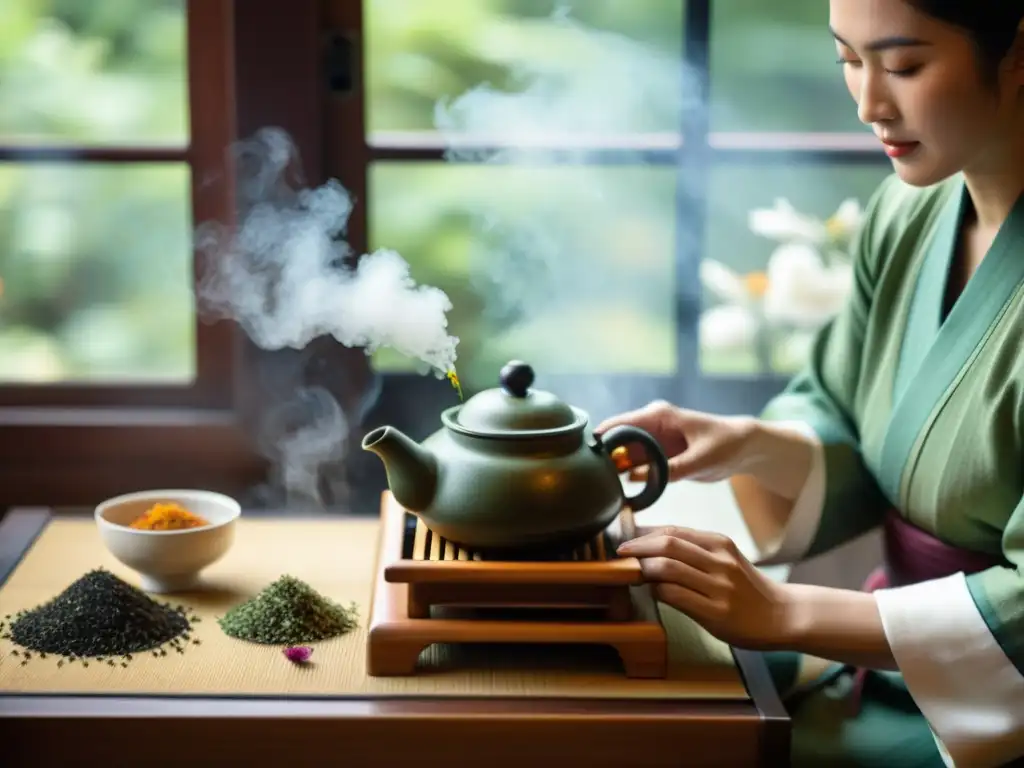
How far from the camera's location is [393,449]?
1463mm

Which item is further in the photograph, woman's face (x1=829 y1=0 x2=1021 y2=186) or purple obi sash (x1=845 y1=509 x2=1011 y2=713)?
purple obi sash (x1=845 y1=509 x2=1011 y2=713)

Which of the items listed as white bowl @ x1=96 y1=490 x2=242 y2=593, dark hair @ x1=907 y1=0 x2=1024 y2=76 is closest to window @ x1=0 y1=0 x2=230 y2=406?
white bowl @ x1=96 y1=490 x2=242 y2=593

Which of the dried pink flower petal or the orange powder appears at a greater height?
the orange powder

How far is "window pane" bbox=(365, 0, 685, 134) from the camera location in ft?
7.42

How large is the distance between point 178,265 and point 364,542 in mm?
726

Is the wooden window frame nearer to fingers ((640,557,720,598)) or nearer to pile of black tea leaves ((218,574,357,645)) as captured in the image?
pile of black tea leaves ((218,574,357,645))

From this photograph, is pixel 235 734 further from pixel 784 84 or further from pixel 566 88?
pixel 784 84

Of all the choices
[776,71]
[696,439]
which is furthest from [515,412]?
[776,71]

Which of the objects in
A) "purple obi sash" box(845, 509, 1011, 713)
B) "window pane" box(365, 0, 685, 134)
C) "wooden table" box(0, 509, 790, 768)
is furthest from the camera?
"window pane" box(365, 0, 685, 134)

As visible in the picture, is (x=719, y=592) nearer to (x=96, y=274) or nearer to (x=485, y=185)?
(x=485, y=185)

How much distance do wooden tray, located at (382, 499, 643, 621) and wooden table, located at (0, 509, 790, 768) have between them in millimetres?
126

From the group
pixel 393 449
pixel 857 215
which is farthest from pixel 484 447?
pixel 857 215

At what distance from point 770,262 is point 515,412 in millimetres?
1020

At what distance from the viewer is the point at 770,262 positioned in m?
2.35
